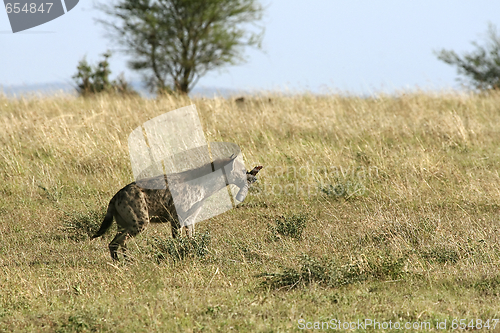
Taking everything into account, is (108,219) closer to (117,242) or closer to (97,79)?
(117,242)

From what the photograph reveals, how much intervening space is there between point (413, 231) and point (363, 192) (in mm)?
2410

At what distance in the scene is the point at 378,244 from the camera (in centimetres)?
600

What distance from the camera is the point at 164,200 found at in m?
5.80

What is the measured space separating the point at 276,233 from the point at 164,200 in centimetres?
159

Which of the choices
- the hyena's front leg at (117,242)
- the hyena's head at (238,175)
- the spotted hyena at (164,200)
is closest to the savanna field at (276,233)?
the hyena's front leg at (117,242)

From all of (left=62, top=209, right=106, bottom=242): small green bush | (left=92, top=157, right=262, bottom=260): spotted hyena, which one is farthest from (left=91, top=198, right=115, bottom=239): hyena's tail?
(left=62, top=209, right=106, bottom=242): small green bush

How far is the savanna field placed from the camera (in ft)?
13.9

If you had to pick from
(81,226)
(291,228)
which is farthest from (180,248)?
(81,226)

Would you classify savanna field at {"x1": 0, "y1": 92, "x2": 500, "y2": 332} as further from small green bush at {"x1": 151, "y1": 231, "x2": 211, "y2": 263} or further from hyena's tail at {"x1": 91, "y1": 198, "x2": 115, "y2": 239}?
hyena's tail at {"x1": 91, "y1": 198, "x2": 115, "y2": 239}
